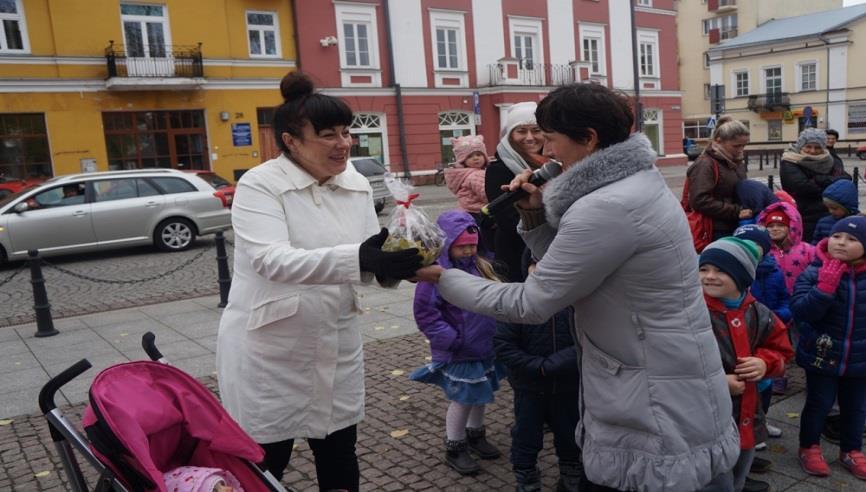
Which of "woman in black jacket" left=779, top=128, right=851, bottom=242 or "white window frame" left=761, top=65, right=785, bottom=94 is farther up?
"white window frame" left=761, top=65, right=785, bottom=94

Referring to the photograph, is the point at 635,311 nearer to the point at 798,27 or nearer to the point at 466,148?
the point at 466,148

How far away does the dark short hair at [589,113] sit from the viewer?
232 cm

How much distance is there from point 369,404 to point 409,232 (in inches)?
120

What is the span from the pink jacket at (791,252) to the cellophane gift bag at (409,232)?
336cm

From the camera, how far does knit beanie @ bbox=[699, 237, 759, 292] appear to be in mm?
3164

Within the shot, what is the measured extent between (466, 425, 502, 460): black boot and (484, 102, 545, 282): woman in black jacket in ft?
3.25

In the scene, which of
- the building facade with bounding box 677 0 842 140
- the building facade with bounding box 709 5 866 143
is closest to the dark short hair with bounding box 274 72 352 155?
the building facade with bounding box 709 5 866 143

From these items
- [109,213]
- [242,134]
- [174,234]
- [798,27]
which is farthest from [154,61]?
[798,27]

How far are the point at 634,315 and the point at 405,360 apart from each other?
4334mm

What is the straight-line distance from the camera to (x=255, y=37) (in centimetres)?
2622

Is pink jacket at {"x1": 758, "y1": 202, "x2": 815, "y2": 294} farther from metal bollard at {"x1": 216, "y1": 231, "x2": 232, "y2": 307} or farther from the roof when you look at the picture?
the roof

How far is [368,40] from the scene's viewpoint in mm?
28719

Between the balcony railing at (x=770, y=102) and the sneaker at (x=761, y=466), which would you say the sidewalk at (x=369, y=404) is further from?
the balcony railing at (x=770, y=102)

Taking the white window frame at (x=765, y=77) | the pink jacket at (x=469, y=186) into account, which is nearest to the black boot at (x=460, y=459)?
the pink jacket at (x=469, y=186)
